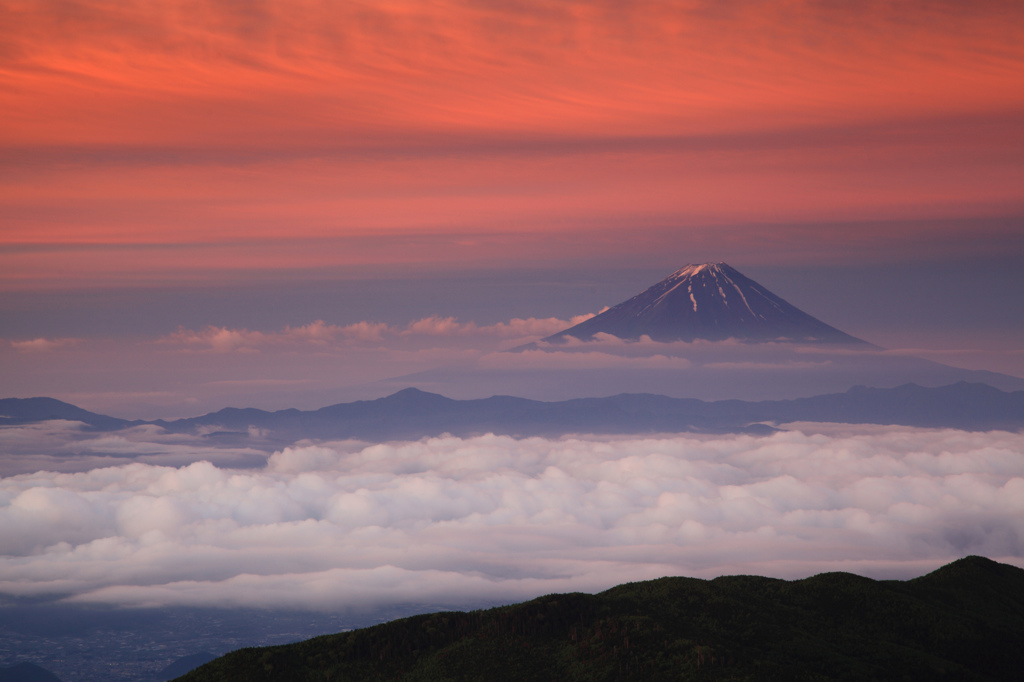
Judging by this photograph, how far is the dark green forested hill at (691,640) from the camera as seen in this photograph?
10950 centimetres

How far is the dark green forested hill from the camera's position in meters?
110

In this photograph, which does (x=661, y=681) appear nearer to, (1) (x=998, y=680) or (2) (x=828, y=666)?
(2) (x=828, y=666)

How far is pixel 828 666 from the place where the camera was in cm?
10994

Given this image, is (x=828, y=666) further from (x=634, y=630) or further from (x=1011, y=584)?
(x=1011, y=584)

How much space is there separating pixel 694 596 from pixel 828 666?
23.4 meters

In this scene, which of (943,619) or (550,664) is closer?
(550,664)

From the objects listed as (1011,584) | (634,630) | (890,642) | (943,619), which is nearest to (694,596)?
(634,630)

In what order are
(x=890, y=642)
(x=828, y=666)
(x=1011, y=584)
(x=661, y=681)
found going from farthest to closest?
(x=1011, y=584), (x=890, y=642), (x=828, y=666), (x=661, y=681)

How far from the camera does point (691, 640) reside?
11119cm

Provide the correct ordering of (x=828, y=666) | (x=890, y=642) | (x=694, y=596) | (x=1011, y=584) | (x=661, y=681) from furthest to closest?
1. (x=1011, y=584)
2. (x=694, y=596)
3. (x=890, y=642)
4. (x=828, y=666)
5. (x=661, y=681)

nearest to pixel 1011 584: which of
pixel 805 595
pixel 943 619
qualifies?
pixel 943 619

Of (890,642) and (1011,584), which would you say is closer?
(890,642)

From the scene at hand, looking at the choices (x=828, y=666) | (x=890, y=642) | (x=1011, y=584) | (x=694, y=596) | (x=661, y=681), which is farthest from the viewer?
(x=1011, y=584)

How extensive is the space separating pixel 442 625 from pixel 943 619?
69489mm
